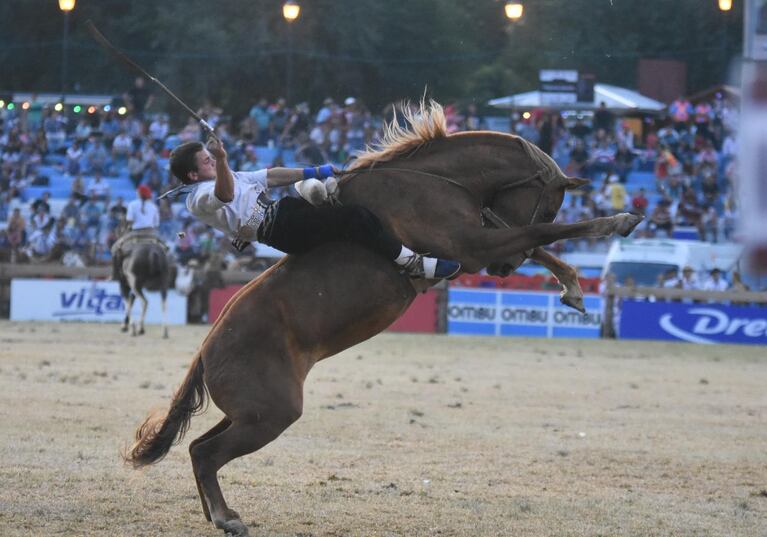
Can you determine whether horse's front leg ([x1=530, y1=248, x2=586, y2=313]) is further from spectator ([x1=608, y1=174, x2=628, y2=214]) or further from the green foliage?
the green foliage

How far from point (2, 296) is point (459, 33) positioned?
51.4 feet

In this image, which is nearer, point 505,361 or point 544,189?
point 544,189

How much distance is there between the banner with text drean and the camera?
25156 mm

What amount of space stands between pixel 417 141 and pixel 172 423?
7.95ft

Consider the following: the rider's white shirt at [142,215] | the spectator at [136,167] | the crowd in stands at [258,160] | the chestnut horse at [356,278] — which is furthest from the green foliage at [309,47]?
the chestnut horse at [356,278]

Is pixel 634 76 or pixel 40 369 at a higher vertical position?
pixel 634 76

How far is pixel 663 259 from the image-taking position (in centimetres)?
2583

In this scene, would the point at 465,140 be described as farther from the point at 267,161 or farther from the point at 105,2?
the point at 105,2

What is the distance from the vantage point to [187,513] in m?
7.53

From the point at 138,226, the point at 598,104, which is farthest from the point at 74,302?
the point at 598,104

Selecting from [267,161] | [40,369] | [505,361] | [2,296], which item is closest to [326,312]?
[40,369]

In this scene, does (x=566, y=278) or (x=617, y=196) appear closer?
(x=566, y=278)

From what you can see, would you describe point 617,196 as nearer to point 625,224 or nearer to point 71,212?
point 71,212

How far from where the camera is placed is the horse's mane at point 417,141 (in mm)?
7840
